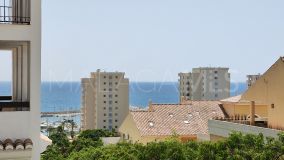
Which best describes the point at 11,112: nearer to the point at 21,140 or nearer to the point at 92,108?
the point at 21,140

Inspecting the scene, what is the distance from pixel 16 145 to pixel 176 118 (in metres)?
23.3

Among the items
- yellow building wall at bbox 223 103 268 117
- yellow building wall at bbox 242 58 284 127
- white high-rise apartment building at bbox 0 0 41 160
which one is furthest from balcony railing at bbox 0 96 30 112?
yellow building wall at bbox 223 103 268 117

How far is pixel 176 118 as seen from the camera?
31719 mm

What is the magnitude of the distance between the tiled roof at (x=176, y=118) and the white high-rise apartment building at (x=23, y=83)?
2028 cm

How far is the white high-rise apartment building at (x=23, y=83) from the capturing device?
8938 mm

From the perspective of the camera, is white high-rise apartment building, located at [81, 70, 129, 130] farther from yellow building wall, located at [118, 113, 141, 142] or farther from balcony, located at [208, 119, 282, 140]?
balcony, located at [208, 119, 282, 140]

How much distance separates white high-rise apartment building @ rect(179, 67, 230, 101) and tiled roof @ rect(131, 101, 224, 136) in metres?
66.4

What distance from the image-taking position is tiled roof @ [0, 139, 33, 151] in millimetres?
8750

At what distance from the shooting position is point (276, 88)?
16781 millimetres

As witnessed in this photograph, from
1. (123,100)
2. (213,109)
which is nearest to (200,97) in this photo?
(123,100)

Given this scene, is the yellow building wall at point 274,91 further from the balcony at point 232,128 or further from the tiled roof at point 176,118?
the tiled roof at point 176,118

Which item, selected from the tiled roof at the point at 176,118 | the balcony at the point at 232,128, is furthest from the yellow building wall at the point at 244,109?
the tiled roof at the point at 176,118

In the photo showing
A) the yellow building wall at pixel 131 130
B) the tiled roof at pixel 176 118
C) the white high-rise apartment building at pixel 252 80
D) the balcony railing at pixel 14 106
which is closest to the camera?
the balcony railing at pixel 14 106

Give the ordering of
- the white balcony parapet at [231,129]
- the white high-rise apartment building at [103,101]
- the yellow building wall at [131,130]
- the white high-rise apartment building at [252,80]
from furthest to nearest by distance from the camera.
→ the white high-rise apartment building at [103,101] < the yellow building wall at [131,130] < the white high-rise apartment building at [252,80] < the white balcony parapet at [231,129]
